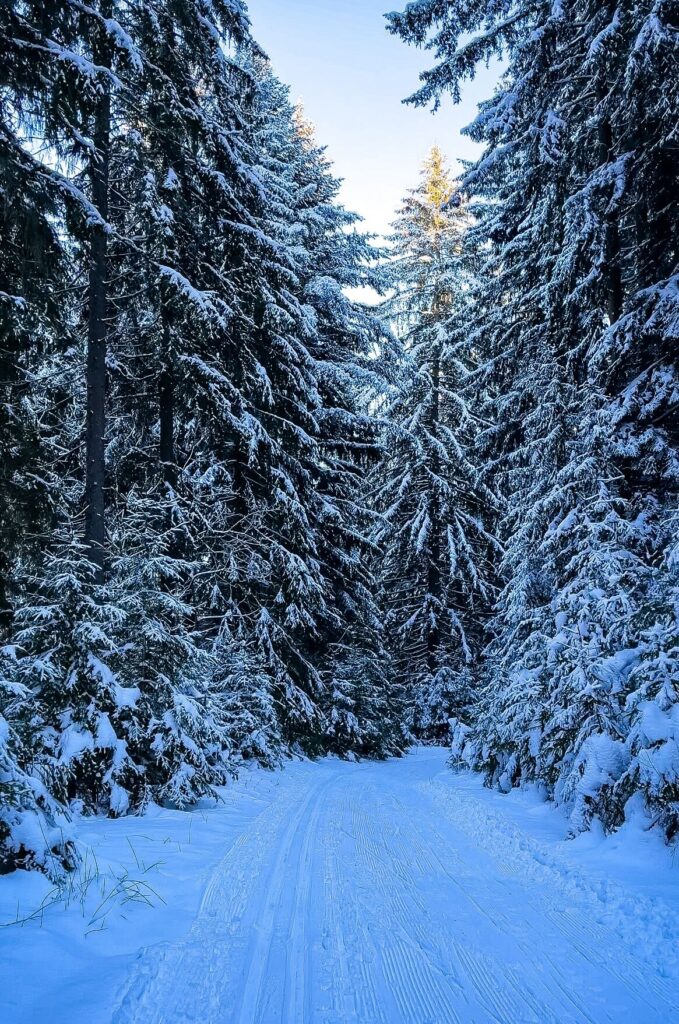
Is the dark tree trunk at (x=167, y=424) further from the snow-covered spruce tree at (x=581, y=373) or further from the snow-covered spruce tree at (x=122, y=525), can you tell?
the snow-covered spruce tree at (x=581, y=373)

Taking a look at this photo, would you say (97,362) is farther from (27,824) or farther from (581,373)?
(581,373)

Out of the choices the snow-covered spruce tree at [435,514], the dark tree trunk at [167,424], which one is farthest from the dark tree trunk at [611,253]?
the snow-covered spruce tree at [435,514]

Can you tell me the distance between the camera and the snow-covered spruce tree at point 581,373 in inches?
255

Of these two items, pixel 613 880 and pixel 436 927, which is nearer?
pixel 436 927

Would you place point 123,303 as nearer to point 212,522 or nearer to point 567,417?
point 212,522

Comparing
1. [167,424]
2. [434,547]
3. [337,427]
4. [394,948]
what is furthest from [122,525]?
[434,547]

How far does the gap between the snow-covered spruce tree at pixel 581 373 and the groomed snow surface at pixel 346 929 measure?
1178 mm

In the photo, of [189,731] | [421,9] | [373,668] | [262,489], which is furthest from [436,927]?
[421,9]

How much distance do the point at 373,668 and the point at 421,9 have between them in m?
14.2

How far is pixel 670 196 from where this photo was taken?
363 inches

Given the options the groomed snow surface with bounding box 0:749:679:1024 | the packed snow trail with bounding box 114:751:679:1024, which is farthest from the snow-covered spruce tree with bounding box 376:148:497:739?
the packed snow trail with bounding box 114:751:679:1024

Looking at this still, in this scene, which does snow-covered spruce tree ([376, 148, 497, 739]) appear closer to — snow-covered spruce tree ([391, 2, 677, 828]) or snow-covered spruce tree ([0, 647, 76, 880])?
snow-covered spruce tree ([391, 2, 677, 828])

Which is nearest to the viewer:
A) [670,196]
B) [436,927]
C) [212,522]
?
[436,927]

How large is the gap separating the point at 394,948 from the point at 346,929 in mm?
344
